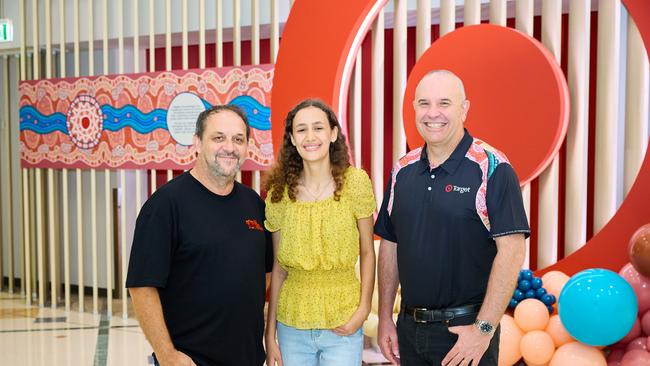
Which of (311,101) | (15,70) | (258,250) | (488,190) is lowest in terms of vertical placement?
(258,250)

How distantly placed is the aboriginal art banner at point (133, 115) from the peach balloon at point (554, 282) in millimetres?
2315

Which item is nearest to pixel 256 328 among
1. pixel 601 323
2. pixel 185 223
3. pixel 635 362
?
pixel 185 223

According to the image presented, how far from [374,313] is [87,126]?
3.36 meters

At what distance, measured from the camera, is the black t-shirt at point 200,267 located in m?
2.04

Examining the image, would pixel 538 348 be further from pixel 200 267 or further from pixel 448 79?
pixel 200 267

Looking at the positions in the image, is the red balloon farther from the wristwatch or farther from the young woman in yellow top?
the young woman in yellow top

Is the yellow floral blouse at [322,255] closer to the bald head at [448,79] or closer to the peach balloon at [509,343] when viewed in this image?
the bald head at [448,79]

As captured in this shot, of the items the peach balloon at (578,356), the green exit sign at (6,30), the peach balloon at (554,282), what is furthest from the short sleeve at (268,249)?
the green exit sign at (6,30)

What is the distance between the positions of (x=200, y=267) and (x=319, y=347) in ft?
1.81

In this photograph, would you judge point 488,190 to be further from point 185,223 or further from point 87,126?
point 87,126

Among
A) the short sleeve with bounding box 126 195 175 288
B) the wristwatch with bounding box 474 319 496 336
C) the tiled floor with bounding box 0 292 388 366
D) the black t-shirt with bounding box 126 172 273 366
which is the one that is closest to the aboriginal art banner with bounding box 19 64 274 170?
the tiled floor with bounding box 0 292 388 366

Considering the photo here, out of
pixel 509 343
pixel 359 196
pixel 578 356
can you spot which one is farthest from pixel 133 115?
pixel 578 356

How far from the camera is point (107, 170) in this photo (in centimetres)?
594

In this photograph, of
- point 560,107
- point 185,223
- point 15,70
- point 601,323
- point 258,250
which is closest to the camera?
point 185,223
